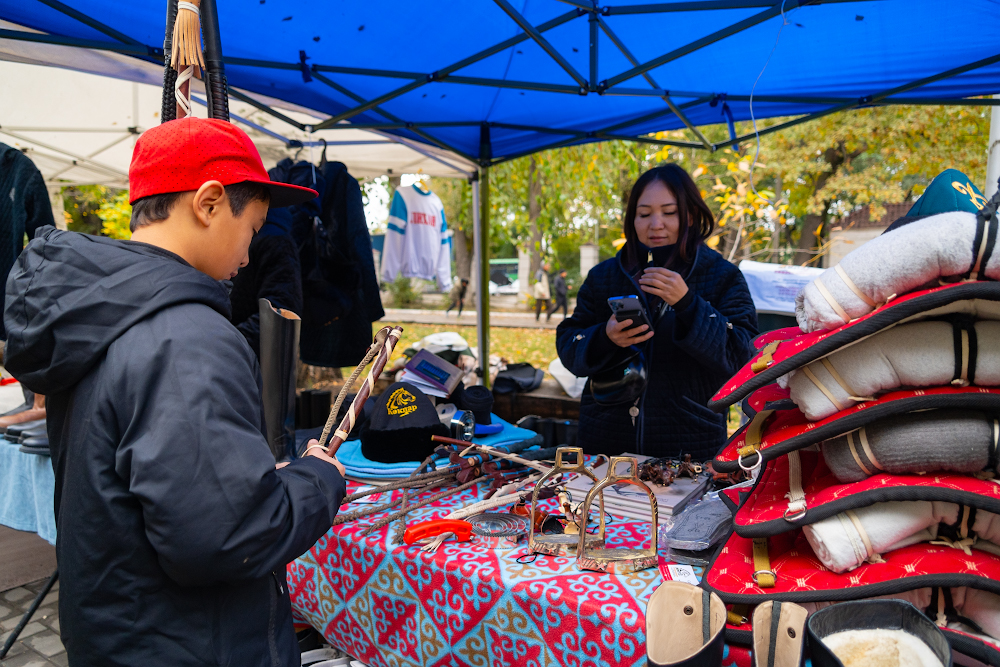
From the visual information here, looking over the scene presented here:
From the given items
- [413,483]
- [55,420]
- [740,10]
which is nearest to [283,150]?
[740,10]

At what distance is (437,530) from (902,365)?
1.07 meters

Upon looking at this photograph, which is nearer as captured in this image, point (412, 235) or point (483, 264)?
point (483, 264)

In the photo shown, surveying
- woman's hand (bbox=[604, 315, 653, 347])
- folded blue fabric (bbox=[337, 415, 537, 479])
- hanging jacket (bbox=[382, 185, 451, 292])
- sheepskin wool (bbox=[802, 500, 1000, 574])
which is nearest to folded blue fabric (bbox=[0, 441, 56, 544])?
folded blue fabric (bbox=[337, 415, 537, 479])

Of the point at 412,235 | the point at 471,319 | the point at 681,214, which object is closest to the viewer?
the point at 681,214

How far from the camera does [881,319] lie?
3.11 feet

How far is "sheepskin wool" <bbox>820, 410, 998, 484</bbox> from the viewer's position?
0.94m

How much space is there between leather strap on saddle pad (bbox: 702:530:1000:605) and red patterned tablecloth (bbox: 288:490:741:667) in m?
0.19

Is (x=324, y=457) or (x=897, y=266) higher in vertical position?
(x=897, y=266)

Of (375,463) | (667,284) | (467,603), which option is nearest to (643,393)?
(667,284)

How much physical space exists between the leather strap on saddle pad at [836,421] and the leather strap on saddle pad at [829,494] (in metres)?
0.08

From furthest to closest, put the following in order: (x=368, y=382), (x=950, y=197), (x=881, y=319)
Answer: (x=368, y=382) → (x=950, y=197) → (x=881, y=319)

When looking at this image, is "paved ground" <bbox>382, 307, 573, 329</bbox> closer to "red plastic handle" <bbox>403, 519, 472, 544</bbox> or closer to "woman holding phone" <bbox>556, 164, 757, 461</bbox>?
"woman holding phone" <bbox>556, 164, 757, 461</bbox>

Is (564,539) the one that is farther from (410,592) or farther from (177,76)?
(177,76)

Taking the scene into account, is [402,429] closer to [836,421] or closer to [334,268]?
[836,421]
